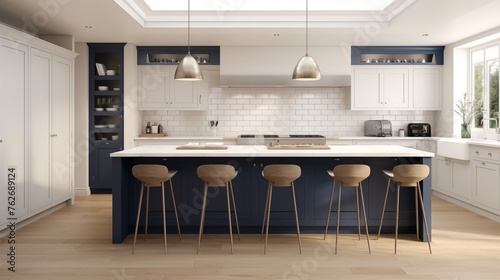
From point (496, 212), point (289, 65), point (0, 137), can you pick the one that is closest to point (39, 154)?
point (0, 137)

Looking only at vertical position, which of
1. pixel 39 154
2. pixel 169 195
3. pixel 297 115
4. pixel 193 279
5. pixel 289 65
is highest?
pixel 289 65

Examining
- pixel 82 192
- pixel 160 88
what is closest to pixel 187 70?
pixel 160 88

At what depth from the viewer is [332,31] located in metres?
6.41

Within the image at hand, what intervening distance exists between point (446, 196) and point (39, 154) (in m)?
5.88

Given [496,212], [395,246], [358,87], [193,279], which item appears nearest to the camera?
[193,279]

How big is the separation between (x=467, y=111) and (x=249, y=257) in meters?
4.85

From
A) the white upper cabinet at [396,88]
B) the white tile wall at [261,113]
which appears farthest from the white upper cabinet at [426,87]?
the white tile wall at [261,113]

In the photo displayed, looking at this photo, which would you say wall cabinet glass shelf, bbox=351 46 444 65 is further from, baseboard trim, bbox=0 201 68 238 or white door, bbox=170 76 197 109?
baseboard trim, bbox=0 201 68 238

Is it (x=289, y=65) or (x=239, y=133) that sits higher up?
(x=289, y=65)

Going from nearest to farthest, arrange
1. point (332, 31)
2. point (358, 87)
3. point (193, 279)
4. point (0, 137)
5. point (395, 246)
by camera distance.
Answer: point (193, 279) < point (395, 246) < point (0, 137) < point (332, 31) < point (358, 87)

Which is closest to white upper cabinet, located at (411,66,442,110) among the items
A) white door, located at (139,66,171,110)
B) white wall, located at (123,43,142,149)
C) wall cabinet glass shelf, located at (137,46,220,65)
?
wall cabinet glass shelf, located at (137,46,220,65)

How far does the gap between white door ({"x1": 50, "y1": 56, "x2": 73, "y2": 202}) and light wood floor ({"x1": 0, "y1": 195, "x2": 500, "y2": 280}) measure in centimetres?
100

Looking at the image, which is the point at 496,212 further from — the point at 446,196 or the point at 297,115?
the point at 297,115

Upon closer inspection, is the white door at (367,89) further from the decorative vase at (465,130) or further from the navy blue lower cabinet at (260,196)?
the navy blue lower cabinet at (260,196)
